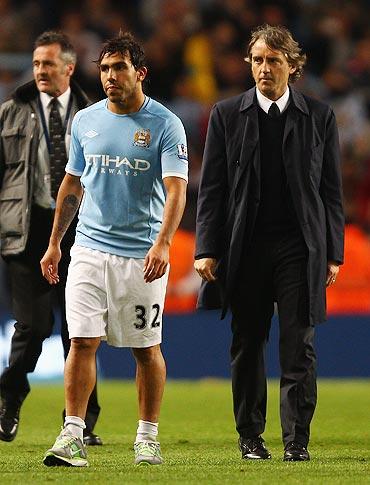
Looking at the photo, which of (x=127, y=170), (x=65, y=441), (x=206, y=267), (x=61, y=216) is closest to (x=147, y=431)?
(x=65, y=441)

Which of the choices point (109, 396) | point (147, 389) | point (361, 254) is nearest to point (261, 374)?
point (147, 389)

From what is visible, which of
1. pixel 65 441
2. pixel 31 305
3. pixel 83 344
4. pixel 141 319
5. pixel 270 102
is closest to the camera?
pixel 65 441

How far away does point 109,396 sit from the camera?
12.1 metres

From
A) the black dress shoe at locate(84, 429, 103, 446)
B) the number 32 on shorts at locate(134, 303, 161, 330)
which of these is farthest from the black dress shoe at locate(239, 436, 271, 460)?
the black dress shoe at locate(84, 429, 103, 446)

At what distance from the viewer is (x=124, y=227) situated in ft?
23.1

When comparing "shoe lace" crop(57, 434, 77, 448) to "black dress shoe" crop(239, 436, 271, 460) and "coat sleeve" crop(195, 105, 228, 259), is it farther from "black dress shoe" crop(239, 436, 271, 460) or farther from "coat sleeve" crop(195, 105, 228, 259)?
"coat sleeve" crop(195, 105, 228, 259)

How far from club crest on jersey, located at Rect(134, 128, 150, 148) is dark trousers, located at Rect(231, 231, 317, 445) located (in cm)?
77

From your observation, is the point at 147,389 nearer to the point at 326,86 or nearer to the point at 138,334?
the point at 138,334

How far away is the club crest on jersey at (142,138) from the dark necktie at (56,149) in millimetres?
1467

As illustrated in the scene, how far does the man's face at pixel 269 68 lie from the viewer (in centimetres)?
712

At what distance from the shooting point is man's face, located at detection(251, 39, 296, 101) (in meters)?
7.12

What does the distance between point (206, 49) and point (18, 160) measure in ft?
30.2

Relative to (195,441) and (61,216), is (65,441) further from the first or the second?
(195,441)

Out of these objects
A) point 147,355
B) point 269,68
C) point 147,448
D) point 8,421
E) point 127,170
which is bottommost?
point 8,421
